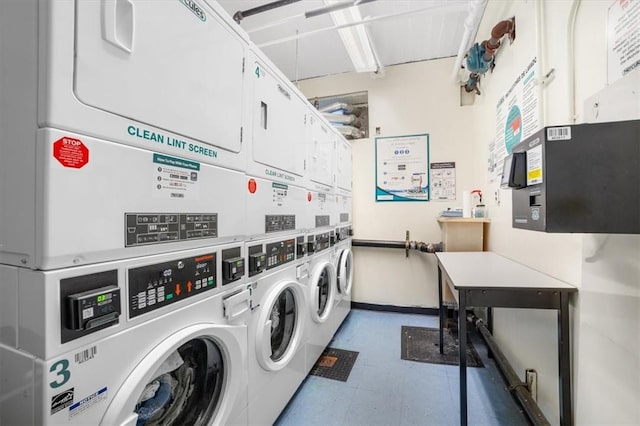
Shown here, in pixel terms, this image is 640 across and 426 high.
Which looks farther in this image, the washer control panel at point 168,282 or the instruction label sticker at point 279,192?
the instruction label sticker at point 279,192

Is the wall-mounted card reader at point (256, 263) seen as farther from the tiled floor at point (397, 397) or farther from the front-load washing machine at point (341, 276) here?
the front-load washing machine at point (341, 276)

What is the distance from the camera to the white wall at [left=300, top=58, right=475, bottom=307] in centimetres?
313

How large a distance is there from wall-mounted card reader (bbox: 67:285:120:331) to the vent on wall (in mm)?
3002

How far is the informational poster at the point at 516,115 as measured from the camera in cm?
161

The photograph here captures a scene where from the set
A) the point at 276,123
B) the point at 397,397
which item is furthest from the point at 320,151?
the point at 397,397

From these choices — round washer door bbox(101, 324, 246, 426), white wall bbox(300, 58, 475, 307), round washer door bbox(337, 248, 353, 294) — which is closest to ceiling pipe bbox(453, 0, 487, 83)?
white wall bbox(300, 58, 475, 307)

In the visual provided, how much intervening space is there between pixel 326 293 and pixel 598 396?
1745 mm

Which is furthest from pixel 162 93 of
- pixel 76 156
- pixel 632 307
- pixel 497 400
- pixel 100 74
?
pixel 497 400

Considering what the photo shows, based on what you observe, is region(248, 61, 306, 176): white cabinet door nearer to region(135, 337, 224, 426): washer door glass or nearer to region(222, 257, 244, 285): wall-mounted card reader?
region(222, 257, 244, 285): wall-mounted card reader

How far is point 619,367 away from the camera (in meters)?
0.96

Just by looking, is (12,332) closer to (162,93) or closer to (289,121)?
(162,93)

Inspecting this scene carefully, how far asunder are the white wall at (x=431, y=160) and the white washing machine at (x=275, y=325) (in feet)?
5.61

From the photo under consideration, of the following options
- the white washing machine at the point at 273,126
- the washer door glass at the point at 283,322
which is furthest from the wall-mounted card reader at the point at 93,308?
the washer door glass at the point at 283,322

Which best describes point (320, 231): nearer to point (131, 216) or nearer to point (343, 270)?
point (343, 270)
